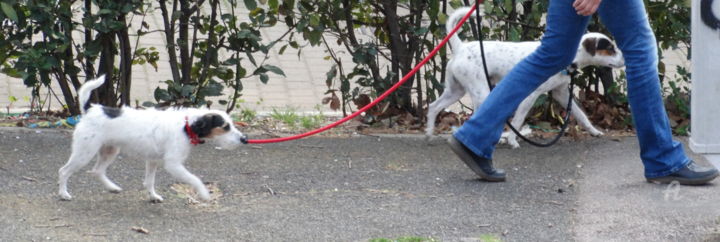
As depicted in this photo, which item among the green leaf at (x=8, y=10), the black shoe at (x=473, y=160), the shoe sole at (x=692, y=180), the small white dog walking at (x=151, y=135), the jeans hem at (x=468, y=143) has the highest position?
the green leaf at (x=8, y=10)

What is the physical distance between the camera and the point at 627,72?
496 centimetres

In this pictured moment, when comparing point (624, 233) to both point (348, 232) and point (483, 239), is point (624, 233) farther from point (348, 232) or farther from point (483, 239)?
point (348, 232)

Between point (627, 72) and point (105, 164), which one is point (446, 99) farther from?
point (105, 164)

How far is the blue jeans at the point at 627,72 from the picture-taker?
4.86 metres

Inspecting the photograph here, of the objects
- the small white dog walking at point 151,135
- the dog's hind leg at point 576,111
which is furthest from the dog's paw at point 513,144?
the small white dog walking at point 151,135

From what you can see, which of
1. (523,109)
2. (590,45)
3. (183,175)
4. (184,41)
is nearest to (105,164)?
(183,175)

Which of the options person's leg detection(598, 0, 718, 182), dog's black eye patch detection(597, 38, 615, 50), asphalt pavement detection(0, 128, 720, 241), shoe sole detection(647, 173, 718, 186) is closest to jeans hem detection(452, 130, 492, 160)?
asphalt pavement detection(0, 128, 720, 241)

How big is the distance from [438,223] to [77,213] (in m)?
1.61

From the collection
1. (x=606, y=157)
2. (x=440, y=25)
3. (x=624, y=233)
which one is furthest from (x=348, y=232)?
(x=440, y=25)

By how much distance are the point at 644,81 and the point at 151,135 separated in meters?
2.30

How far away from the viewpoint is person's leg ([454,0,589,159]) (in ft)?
16.0

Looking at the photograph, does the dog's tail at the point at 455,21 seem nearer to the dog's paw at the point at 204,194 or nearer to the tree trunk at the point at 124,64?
the tree trunk at the point at 124,64

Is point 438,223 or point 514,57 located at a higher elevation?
point 514,57

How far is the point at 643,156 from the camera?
5086 millimetres
